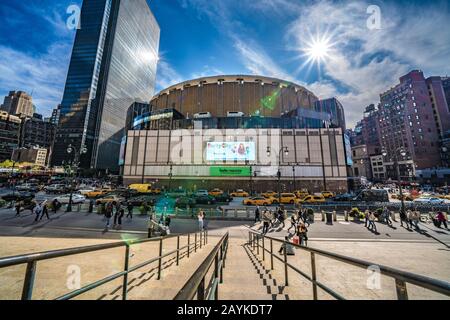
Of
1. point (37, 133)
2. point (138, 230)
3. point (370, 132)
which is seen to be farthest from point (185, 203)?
point (37, 133)

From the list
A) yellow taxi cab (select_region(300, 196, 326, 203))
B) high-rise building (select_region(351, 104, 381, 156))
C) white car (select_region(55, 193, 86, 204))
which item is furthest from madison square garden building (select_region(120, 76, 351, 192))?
high-rise building (select_region(351, 104, 381, 156))

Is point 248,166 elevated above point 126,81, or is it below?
below

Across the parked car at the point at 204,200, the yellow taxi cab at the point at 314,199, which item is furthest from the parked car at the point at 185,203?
the yellow taxi cab at the point at 314,199

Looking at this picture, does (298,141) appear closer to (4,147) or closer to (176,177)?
(176,177)

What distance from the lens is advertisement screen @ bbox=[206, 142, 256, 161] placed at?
46.1 m

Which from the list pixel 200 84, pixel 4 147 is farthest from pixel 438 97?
pixel 4 147

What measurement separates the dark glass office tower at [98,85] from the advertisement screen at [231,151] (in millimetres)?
88041

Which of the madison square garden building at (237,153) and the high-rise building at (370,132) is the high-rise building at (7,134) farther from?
the high-rise building at (370,132)

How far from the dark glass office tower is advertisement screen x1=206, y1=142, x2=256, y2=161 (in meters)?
88.0

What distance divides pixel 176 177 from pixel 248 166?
19179mm

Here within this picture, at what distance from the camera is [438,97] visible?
77.1 m

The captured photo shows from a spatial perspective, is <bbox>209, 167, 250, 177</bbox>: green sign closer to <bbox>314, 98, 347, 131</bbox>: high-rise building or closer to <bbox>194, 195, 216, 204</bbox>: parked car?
<bbox>194, 195, 216, 204</bbox>: parked car

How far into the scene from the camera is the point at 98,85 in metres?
101

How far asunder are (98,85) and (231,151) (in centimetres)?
9843
